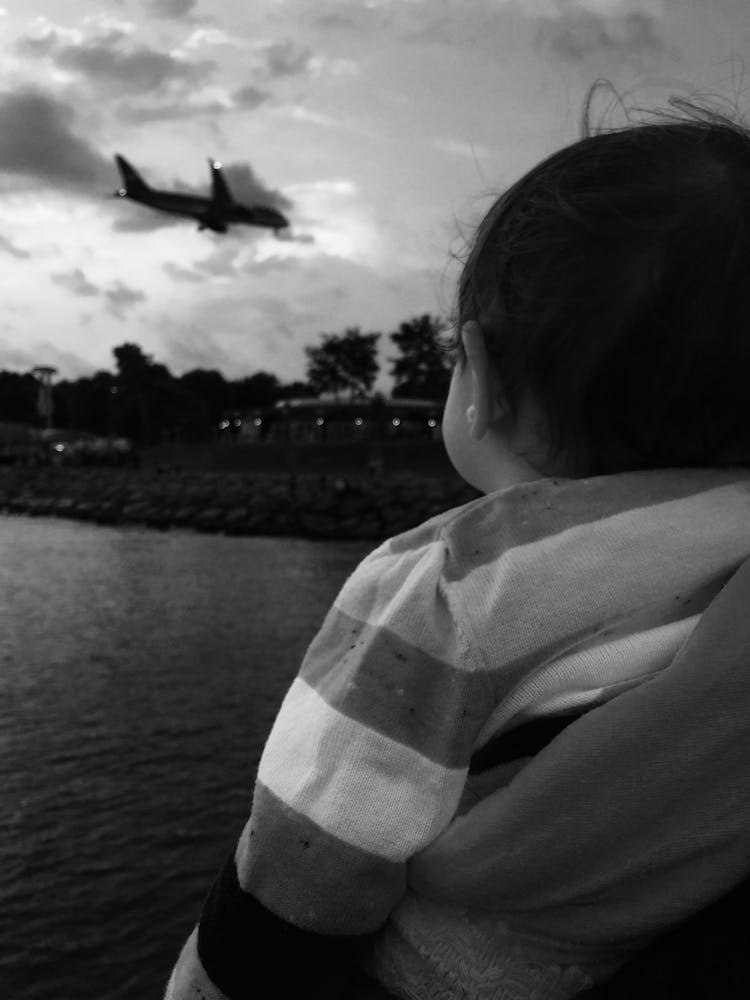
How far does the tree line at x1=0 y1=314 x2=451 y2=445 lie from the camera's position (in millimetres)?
73188

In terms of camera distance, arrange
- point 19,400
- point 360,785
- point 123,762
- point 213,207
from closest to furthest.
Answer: point 360,785
point 123,762
point 213,207
point 19,400

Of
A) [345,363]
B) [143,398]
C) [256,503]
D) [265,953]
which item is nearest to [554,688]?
[265,953]

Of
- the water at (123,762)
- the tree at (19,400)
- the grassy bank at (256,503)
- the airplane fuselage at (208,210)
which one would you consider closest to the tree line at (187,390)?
the tree at (19,400)

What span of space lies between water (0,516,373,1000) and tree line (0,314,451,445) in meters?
44.8

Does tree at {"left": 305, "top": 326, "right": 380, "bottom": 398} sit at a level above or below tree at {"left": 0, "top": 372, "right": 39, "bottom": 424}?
above

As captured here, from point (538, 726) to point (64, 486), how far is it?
4242cm

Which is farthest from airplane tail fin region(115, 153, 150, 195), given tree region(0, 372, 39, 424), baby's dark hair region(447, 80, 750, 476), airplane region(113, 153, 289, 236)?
tree region(0, 372, 39, 424)

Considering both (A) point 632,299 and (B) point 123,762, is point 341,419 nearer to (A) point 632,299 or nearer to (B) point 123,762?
(B) point 123,762

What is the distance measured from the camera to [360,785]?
109 centimetres

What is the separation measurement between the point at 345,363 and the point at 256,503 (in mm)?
47131

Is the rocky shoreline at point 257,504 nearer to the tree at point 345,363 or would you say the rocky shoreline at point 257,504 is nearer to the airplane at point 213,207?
the airplane at point 213,207

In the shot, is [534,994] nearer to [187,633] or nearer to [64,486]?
[187,633]

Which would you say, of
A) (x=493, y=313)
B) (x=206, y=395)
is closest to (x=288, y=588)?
(x=493, y=313)

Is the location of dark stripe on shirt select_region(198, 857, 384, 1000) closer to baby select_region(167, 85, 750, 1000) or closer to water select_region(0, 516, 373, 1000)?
baby select_region(167, 85, 750, 1000)
